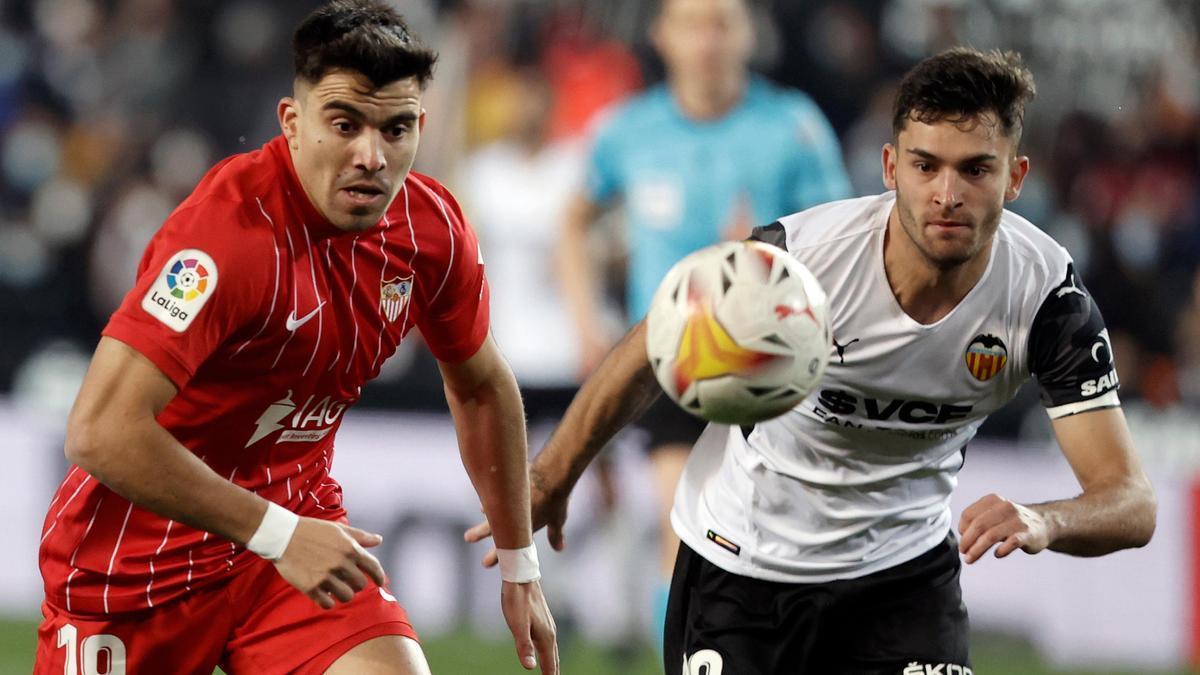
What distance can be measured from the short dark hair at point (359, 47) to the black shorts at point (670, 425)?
10.4ft

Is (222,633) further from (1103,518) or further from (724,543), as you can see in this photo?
(1103,518)

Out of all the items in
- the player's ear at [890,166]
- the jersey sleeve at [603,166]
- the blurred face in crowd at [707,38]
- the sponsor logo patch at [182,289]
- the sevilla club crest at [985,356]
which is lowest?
the sevilla club crest at [985,356]

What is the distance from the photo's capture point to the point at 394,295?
408 cm

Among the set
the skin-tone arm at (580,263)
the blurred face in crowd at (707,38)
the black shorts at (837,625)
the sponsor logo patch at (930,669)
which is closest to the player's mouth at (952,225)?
the black shorts at (837,625)

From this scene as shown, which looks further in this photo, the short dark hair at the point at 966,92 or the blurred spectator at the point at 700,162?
the blurred spectator at the point at 700,162

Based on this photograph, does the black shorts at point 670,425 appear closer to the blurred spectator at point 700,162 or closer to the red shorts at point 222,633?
the blurred spectator at point 700,162

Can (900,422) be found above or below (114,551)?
above

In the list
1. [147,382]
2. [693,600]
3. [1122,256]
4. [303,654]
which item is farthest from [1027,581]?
[147,382]

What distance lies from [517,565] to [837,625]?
82 centimetres

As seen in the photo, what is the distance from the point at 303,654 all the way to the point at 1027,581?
6002 mm

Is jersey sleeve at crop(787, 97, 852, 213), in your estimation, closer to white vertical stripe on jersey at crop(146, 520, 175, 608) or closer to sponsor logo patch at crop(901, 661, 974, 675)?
sponsor logo patch at crop(901, 661, 974, 675)

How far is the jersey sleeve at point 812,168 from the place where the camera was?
718 centimetres

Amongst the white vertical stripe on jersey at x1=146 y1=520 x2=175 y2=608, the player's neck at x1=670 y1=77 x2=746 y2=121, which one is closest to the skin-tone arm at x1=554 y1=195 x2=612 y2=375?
the player's neck at x1=670 y1=77 x2=746 y2=121

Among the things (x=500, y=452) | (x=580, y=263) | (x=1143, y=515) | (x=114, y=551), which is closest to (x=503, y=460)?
(x=500, y=452)
